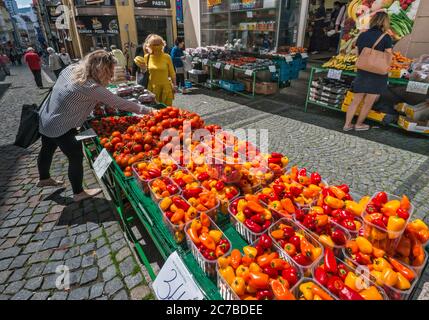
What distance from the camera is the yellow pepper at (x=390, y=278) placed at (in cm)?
114

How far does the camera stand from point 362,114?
5422 millimetres

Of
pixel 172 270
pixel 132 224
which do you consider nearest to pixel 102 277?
pixel 132 224

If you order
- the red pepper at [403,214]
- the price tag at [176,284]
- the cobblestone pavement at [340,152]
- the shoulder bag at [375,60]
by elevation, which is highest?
the shoulder bag at [375,60]

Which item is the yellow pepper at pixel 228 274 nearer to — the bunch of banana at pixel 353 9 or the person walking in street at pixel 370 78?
the person walking in street at pixel 370 78

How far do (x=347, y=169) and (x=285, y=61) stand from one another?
5280 mm

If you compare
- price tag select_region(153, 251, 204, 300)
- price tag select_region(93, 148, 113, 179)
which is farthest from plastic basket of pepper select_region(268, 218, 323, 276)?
price tag select_region(93, 148, 113, 179)

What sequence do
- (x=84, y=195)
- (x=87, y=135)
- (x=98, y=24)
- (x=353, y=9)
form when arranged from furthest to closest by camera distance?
1. (x=98, y=24)
2. (x=353, y=9)
3. (x=84, y=195)
4. (x=87, y=135)

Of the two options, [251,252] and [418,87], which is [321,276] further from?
[418,87]

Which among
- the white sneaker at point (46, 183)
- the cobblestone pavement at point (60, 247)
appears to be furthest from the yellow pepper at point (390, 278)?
the white sneaker at point (46, 183)

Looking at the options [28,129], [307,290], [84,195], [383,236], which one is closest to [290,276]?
[307,290]

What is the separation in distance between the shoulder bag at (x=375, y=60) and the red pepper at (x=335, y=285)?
4712 mm

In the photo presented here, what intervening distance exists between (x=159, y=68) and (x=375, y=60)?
3910 mm

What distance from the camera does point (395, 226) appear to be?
50.8 inches

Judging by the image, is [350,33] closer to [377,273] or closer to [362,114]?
[362,114]
